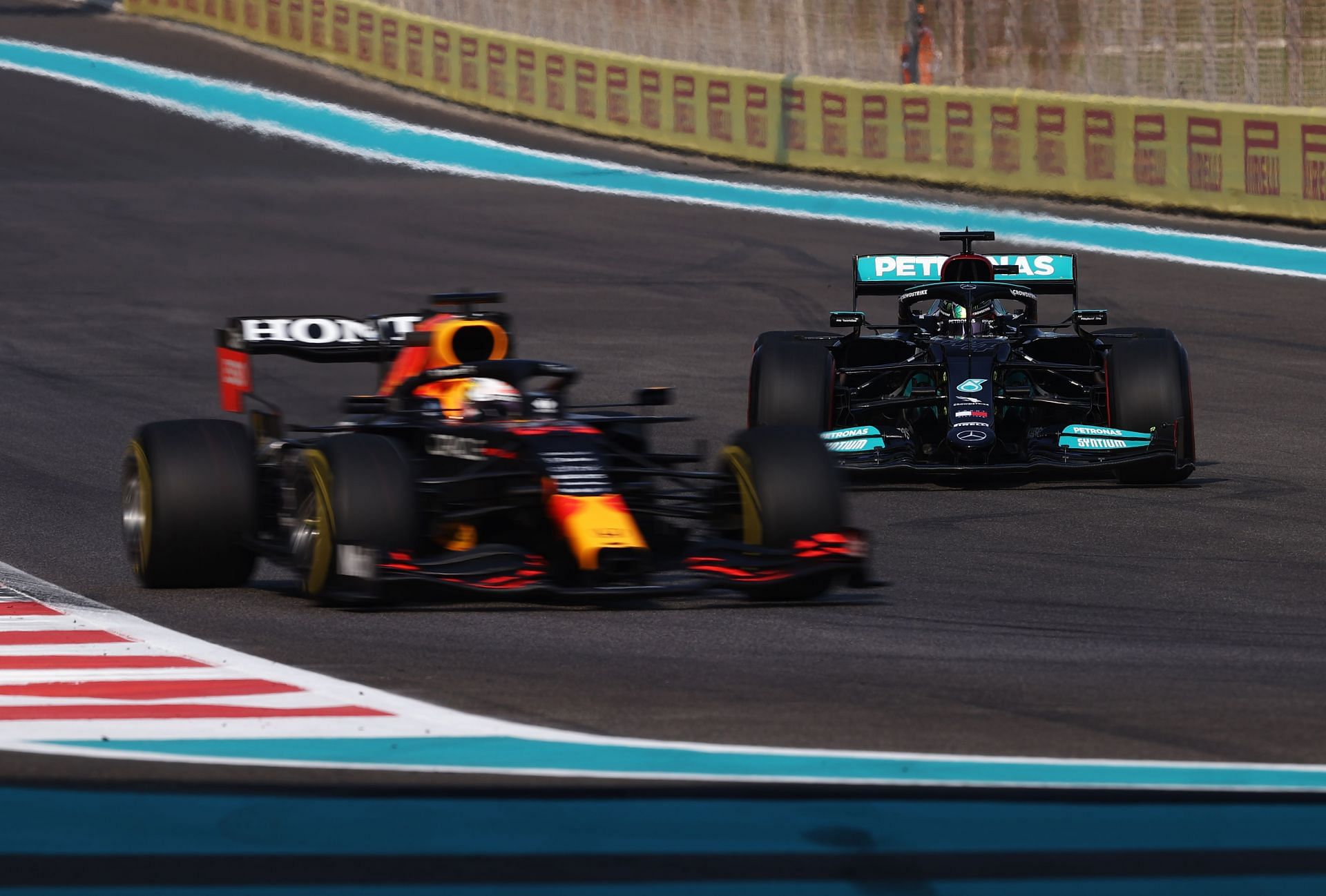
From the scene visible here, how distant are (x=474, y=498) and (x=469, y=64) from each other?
27.4m

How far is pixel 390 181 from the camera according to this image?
30.8 meters

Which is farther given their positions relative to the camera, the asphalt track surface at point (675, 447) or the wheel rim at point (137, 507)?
the wheel rim at point (137, 507)

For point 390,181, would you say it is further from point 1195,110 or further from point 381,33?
point 1195,110

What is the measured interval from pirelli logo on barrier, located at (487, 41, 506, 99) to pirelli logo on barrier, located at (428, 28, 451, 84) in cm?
88

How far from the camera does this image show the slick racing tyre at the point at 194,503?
9305mm

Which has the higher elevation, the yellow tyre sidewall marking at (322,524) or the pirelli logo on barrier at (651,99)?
the pirelli logo on barrier at (651,99)

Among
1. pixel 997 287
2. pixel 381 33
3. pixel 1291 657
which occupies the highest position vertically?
pixel 381 33

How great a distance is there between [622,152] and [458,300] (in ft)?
74.1

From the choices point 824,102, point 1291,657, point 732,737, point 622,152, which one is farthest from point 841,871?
point 622,152

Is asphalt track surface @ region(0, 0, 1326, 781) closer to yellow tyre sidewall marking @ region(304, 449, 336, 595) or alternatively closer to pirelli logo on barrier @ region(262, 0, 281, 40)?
yellow tyre sidewall marking @ region(304, 449, 336, 595)

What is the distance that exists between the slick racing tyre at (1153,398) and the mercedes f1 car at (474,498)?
4.11m

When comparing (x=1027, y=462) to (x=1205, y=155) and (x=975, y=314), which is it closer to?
(x=975, y=314)

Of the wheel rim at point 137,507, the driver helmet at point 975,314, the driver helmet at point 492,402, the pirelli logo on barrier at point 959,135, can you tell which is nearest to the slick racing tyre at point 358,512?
the driver helmet at point 492,402

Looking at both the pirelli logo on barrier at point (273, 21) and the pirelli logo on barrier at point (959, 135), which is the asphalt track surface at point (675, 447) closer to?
the pirelli logo on barrier at point (959, 135)
